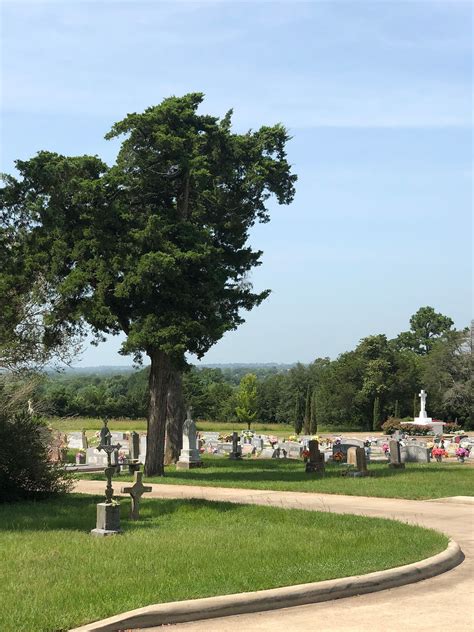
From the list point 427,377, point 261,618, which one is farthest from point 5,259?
point 427,377

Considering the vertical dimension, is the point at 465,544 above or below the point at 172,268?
below

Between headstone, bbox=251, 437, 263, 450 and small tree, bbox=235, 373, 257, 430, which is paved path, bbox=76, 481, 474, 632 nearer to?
headstone, bbox=251, 437, 263, 450

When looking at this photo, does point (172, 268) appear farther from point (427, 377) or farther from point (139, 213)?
point (427, 377)

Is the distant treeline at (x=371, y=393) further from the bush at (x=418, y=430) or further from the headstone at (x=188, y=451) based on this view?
the headstone at (x=188, y=451)

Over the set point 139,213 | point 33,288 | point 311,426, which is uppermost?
point 139,213

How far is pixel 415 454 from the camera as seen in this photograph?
31.5 metres

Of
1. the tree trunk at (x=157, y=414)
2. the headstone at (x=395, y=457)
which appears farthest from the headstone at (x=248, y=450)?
the tree trunk at (x=157, y=414)

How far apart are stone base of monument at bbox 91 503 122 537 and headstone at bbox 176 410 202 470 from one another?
1724 centimetres

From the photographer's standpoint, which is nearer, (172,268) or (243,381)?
(172,268)

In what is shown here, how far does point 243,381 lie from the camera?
8450 centimetres

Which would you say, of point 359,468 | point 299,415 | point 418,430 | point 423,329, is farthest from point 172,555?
point 423,329

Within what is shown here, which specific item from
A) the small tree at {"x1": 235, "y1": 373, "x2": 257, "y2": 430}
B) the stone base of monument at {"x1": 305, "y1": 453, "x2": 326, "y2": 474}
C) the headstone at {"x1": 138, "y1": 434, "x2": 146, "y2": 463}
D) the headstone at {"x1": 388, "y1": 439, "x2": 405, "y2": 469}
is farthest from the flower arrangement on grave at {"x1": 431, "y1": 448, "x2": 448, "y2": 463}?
the small tree at {"x1": 235, "y1": 373, "x2": 257, "y2": 430}

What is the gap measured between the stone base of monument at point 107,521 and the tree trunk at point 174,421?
19.7 m

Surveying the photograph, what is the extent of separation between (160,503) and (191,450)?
14.0 metres
